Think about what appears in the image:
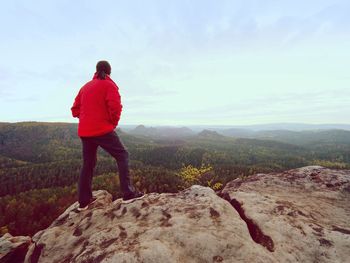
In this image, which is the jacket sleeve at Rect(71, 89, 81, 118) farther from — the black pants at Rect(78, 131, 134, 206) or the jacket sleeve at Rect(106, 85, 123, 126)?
the jacket sleeve at Rect(106, 85, 123, 126)

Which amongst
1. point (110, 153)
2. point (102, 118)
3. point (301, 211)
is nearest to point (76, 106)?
point (102, 118)

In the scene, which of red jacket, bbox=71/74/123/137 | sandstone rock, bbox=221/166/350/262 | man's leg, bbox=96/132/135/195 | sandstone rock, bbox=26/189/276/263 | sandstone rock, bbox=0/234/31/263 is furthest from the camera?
sandstone rock, bbox=0/234/31/263

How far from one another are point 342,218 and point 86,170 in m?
9.27

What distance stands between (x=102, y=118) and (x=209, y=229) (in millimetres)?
5248

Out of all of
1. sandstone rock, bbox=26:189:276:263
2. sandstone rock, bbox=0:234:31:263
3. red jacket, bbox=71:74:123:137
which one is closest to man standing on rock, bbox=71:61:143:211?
red jacket, bbox=71:74:123:137

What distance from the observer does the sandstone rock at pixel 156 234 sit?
5.99m

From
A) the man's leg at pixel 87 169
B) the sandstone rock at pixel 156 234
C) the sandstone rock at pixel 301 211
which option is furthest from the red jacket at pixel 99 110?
the sandstone rock at pixel 301 211

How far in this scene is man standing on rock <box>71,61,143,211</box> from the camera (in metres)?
8.81

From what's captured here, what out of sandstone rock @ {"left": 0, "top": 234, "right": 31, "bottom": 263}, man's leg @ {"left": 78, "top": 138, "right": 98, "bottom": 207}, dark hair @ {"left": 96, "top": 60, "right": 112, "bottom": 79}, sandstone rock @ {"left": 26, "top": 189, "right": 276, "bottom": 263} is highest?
dark hair @ {"left": 96, "top": 60, "right": 112, "bottom": 79}

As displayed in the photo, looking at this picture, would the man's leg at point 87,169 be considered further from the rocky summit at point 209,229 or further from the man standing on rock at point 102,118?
the rocky summit at point 209,229

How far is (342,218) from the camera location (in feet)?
26.3

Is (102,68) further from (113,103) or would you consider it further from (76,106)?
(76,106)

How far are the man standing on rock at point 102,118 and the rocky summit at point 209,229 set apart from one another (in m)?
Result: 1.72

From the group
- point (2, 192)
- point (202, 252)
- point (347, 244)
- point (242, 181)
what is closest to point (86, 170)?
point (202, 252)
